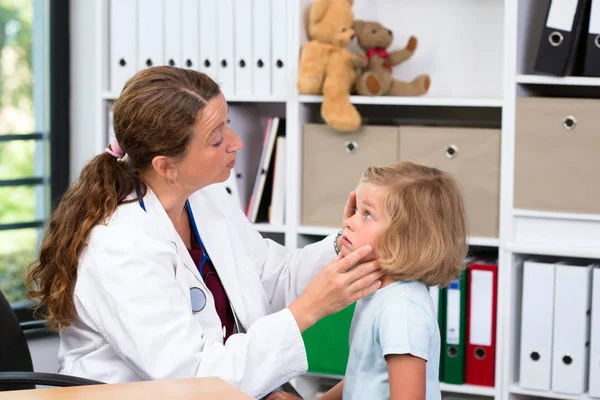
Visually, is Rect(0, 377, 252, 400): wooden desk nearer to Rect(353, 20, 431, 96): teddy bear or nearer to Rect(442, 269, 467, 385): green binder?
Rect(442, 269, 467, 385): green binder

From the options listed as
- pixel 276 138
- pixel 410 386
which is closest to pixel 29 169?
pixel 276 138

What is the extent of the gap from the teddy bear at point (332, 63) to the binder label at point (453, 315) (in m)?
0.56

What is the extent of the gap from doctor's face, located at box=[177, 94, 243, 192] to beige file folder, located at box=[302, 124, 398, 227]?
0.85m

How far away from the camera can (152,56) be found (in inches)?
112

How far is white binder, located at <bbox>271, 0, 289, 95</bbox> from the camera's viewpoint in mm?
2666

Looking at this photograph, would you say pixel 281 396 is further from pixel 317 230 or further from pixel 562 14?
pixel 562 14

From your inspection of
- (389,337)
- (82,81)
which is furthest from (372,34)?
(389,337)

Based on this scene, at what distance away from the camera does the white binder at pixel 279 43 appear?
2666 millimetres

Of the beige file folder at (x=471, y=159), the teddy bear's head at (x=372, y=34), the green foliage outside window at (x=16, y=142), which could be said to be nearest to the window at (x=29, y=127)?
the green foliage outside window at (x=16, y=142)

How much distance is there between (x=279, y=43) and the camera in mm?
2674

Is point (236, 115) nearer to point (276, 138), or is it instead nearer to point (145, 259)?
point (276, 138)

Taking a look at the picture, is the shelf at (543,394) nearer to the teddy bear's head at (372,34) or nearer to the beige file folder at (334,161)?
the beige file folder at (334,161)

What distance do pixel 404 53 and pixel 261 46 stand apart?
1.51 ft

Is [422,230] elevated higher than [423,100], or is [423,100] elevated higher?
[423,100]
